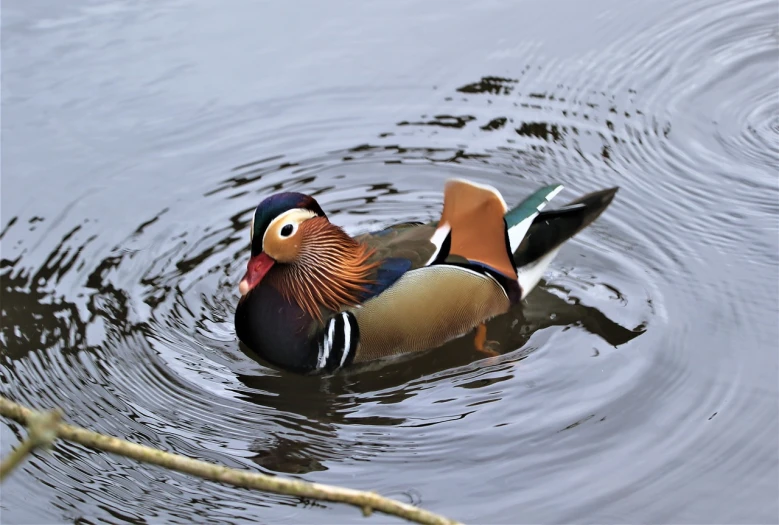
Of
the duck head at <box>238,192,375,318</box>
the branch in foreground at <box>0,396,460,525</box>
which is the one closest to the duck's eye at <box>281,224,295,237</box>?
the duck head at <box>238,192,375,318</box>

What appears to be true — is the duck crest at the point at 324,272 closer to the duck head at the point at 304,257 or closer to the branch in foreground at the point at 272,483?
the duck head at the point at 304,257

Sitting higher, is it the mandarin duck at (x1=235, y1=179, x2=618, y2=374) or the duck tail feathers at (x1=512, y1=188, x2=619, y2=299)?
the duck tail feathers at (x1=512, y1=188, x2=619, y2=299)

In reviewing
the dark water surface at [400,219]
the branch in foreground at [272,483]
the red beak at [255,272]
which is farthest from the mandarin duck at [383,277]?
the branch in foreground at [272,483]

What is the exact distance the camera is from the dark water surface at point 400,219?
4.65m

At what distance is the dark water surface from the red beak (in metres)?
0.41

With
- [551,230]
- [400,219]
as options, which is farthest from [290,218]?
[551,230]

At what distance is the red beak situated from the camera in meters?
5.53

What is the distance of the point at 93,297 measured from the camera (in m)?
6.06

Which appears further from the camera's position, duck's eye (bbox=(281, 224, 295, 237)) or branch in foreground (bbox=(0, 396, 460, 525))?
duck's eye (bbox=(281, 224, 295, 237))

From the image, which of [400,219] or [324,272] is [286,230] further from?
[400,219]

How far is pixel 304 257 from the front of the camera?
5.76 meters

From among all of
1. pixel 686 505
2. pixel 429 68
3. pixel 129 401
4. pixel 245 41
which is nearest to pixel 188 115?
pixel 245 41

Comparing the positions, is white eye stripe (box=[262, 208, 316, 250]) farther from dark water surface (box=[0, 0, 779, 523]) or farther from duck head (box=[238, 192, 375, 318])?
dark water surface (box=[0, 0, 779, 523])

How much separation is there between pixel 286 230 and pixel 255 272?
28 centimetres
